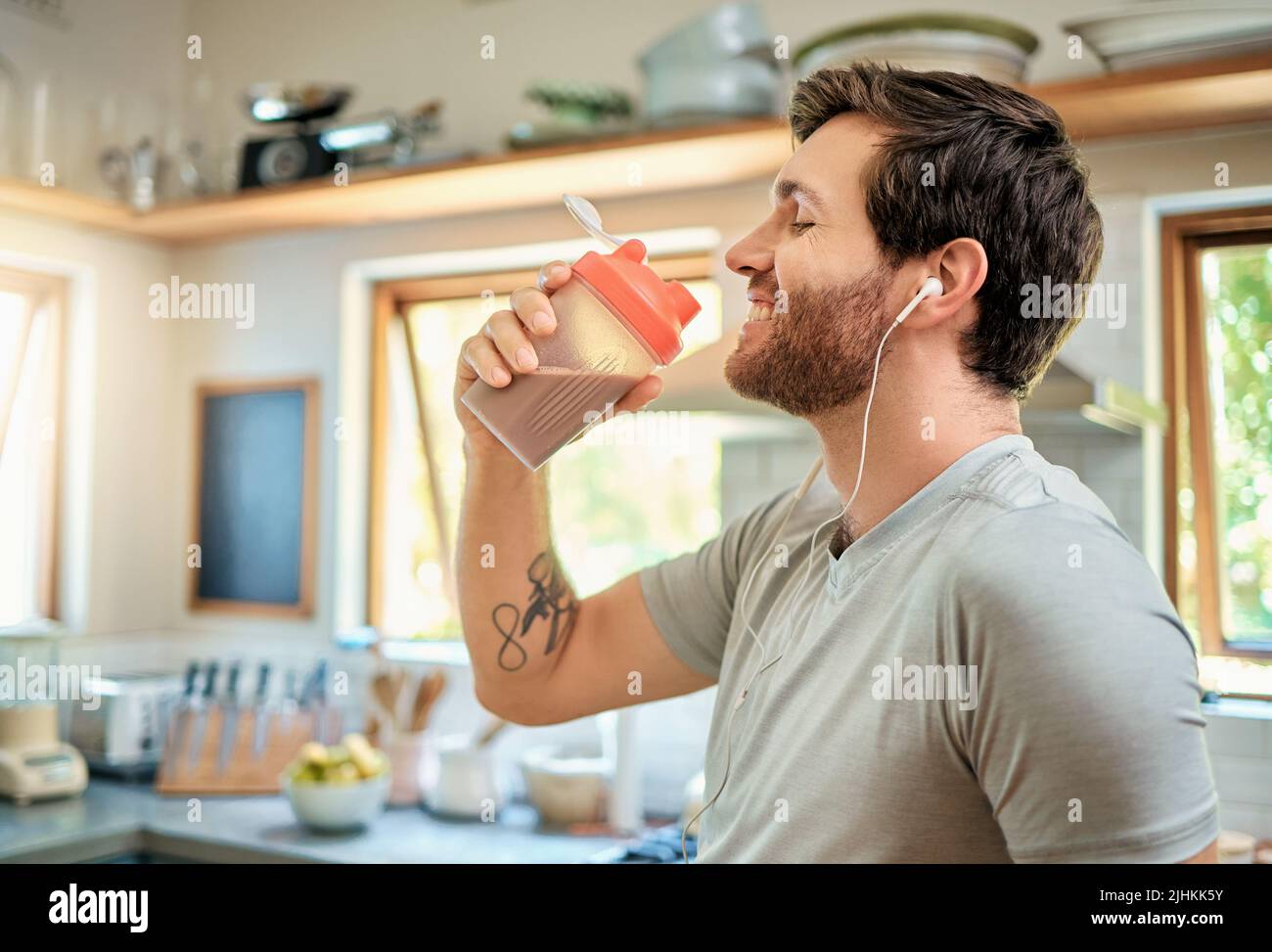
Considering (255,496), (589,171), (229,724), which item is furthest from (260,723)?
(589,171)

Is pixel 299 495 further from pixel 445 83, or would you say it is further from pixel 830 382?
pixel 830 382

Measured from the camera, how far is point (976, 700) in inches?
23.8

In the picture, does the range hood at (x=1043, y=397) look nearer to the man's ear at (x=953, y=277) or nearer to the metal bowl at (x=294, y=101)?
the man's ear at (x=953, y=277)

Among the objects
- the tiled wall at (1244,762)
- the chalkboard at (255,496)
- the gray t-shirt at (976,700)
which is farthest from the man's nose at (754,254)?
the chalkboard at (255,496)

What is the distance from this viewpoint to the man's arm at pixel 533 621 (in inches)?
38.8

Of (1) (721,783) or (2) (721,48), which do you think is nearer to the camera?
(1) (721,783)

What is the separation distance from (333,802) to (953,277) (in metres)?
1.66

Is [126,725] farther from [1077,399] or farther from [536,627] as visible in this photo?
[1077,399]

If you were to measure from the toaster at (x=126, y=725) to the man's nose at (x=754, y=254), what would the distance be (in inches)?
83.3

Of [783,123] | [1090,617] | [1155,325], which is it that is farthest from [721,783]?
[1155,325]

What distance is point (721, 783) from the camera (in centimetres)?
81

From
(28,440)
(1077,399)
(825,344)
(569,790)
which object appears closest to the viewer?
(825,344)

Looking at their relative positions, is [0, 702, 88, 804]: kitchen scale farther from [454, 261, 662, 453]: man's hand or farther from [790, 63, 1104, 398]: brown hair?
[790, 63, 1104, 398]: brown hair
